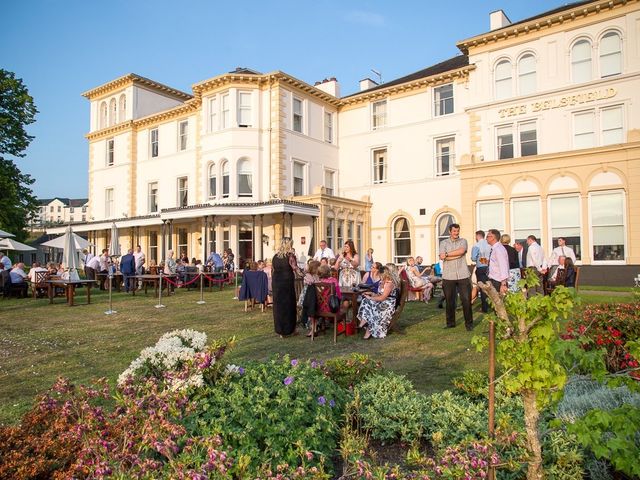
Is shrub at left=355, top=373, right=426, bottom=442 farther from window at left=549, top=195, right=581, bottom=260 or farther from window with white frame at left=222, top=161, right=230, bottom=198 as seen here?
window with white frame at left=222, top=161, right=230, bottom=198

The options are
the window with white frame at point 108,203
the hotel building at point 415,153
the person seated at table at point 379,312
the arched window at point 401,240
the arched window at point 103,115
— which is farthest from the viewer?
the arched window at point 103,115

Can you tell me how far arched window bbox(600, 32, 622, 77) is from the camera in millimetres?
19047

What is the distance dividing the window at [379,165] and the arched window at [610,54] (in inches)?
450

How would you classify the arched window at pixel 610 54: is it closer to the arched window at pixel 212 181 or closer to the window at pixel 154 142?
the arched window at pixel 212 181

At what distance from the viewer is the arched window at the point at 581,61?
64.6 feet

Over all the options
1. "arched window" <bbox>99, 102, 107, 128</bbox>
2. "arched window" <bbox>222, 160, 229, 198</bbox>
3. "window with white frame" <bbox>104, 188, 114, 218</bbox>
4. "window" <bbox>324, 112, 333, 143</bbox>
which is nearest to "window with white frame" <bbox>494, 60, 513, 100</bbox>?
"window" <bbox>324, 112, 333, 143</bbox>

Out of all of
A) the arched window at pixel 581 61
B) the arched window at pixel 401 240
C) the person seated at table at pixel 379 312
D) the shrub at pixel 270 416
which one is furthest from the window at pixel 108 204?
the shrub at pixel 270 416

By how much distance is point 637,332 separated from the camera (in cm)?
537

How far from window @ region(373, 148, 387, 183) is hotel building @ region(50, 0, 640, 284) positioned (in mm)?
66

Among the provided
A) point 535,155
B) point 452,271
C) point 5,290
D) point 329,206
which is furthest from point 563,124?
point 5,290

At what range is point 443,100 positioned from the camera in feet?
79.3

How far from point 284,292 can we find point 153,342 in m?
2.48

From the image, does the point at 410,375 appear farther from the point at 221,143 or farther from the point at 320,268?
the point at 221,143

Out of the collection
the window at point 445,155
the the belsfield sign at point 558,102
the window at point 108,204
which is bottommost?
the window at point 108,204
